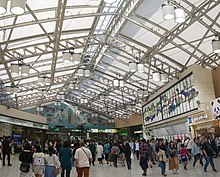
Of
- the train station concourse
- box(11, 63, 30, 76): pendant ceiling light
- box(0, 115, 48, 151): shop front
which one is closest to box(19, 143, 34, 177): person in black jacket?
the train station concourse

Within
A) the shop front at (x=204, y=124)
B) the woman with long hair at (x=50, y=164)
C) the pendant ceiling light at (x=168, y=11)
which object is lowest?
the woman with long hair at (x=50, y=164)

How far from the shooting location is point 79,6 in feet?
34.5

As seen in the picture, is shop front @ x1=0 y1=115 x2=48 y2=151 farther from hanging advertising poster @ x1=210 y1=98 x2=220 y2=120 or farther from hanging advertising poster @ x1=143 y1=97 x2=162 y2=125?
hanging advertising poster @ x1=210 y1=98 x2=220 y2=120

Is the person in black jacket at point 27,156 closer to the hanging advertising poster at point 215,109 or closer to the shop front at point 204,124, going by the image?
the hanging advertising poster at point 215,109

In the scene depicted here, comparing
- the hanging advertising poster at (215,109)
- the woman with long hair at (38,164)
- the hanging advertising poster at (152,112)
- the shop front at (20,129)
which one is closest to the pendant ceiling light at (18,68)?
the woman with long hair at (38,164)

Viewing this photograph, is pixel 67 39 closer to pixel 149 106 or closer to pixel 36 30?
A: pixel 36 30

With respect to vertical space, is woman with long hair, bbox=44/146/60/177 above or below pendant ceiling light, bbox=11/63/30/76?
below

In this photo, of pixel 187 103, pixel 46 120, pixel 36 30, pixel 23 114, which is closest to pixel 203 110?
pixel 187 103

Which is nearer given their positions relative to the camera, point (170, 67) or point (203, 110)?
point (203, 110)

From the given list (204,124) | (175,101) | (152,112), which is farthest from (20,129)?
(204,124)

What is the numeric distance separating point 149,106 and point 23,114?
12.6 metres

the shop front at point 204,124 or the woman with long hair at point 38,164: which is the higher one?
the shop front at point 204,124

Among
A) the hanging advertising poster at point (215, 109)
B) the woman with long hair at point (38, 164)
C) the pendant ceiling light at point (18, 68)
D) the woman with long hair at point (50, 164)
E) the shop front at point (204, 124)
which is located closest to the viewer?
the woman with long hair at point (38, 164)

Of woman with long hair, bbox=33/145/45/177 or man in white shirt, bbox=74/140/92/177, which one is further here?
man in white shirt, bbox=74/140/92/177
